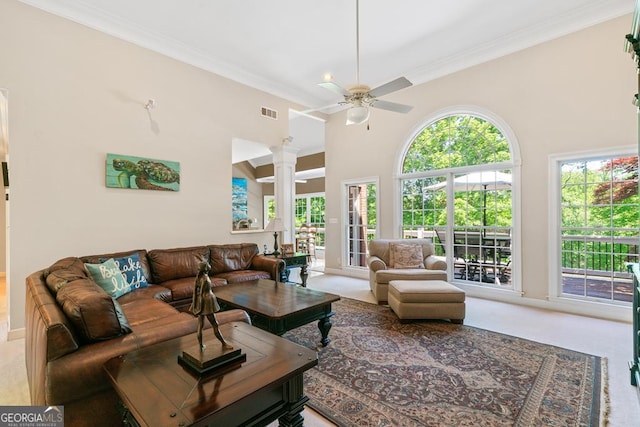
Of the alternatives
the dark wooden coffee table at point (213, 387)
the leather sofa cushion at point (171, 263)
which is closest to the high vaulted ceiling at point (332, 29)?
the leather sofa cushion at point (171, 263)

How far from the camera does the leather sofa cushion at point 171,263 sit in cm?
386

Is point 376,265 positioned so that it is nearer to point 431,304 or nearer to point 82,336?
point 431,304

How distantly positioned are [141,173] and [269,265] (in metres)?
2.20

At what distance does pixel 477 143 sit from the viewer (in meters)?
4.96

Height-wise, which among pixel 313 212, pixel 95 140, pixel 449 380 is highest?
pixel 95 140

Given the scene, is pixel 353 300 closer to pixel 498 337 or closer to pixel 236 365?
pixel 498 337

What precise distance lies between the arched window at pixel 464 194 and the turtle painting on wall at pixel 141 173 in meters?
4.02

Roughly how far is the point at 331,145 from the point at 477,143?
305cm

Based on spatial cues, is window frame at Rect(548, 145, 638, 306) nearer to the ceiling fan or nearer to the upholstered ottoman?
the upholstered ottoman

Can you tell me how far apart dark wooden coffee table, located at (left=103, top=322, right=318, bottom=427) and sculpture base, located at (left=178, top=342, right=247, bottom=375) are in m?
0.03

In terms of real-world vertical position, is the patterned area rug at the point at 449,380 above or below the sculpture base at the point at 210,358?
below

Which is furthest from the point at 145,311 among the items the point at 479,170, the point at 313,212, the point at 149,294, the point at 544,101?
the point at 313,212

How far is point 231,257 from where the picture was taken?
14.9 ft

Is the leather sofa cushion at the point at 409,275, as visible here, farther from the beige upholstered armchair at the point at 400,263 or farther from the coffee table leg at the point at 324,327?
the coffee table leg at the point at 324,327
